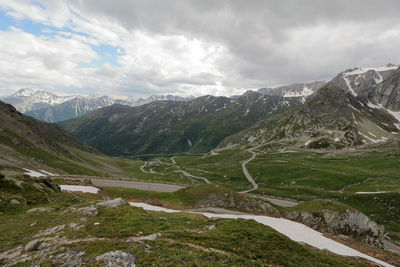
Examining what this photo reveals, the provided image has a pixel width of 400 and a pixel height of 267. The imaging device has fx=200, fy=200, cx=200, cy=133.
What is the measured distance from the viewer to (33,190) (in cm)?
3250

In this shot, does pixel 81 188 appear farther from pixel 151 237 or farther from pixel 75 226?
pixel 151 237

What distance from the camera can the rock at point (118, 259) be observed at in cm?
1351

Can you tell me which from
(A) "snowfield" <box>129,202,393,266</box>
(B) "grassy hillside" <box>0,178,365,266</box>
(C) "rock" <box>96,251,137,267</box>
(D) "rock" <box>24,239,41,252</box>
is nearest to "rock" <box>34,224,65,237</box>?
(B) "grassy hillside" <box>0,178,365,266</box>

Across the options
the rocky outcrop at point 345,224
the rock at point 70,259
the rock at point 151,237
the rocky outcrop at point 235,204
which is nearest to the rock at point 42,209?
the rock at point 70,259

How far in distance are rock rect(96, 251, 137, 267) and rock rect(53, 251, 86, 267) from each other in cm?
126

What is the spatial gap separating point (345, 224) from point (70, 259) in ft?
151

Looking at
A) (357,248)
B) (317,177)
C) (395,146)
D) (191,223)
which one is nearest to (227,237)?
(191,223)

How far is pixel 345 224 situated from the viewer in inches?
1538

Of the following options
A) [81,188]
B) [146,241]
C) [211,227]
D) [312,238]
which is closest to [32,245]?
[146,241]

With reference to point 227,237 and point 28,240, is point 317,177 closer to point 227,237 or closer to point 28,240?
point 227,237

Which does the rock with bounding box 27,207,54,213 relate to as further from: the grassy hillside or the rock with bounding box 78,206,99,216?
the rock with bounding box 78,206,99,216

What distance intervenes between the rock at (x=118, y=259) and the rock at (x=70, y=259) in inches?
49.5

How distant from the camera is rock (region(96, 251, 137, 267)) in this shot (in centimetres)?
1351

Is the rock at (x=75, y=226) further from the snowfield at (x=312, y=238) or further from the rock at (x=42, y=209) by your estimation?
the snowfield at (x=312, y=238)
